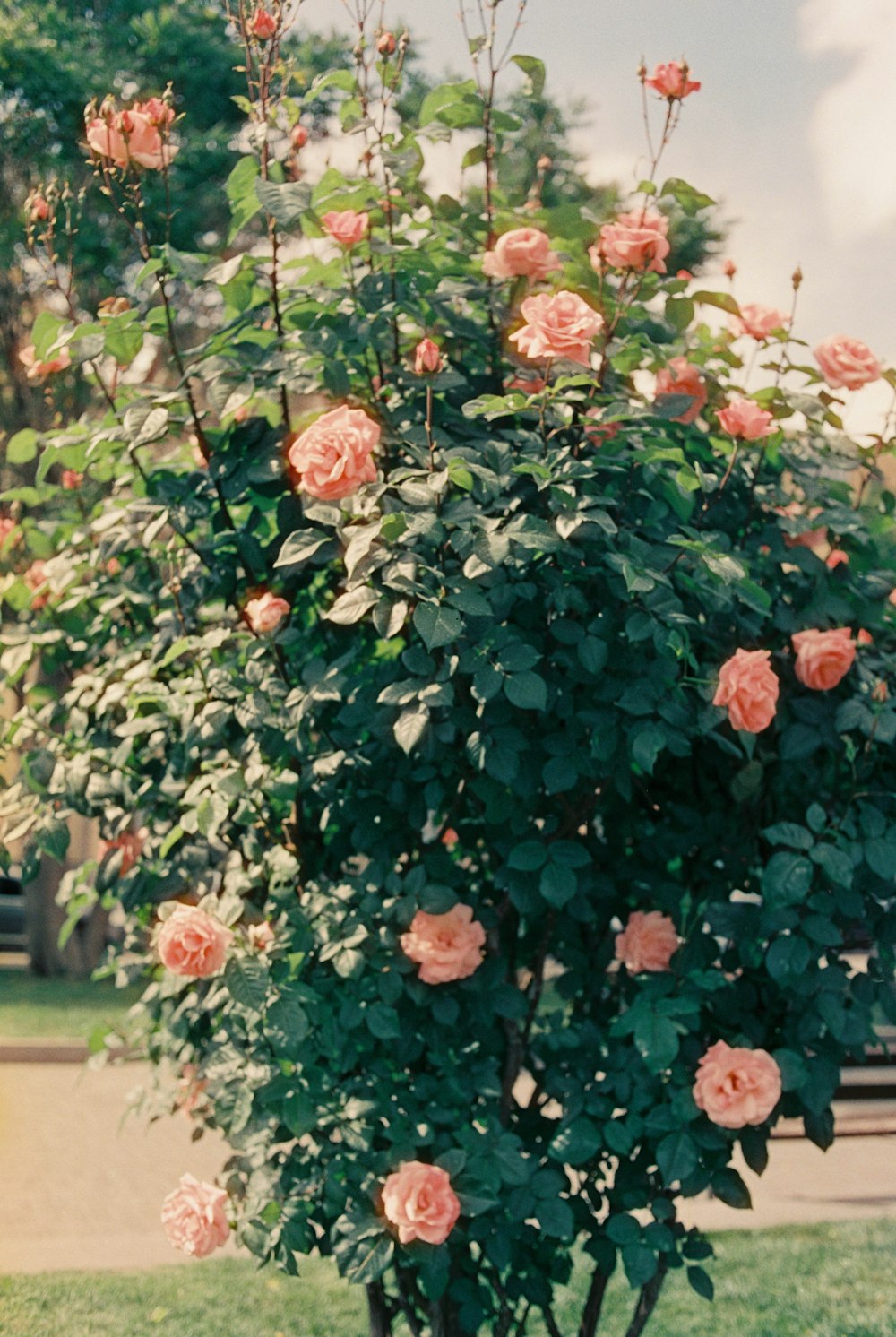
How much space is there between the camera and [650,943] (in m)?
2.77

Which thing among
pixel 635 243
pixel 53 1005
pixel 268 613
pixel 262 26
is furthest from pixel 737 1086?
pixel 53 1005

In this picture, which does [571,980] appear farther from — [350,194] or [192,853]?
[350,194]

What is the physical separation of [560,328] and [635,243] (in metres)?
0.27

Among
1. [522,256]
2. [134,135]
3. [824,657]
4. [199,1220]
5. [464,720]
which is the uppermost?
[134,135]

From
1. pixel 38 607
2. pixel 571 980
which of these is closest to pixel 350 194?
pixel 38 607

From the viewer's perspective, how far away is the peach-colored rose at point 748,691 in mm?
2359

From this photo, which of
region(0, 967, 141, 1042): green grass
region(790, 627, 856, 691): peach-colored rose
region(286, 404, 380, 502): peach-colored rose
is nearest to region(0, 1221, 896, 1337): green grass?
region(790, 627, 856, 691): peach-colored rose

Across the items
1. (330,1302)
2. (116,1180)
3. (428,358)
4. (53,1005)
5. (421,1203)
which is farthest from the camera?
(53,1005)

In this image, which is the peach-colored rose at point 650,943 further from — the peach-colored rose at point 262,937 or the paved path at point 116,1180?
the paved path at point 116,1180

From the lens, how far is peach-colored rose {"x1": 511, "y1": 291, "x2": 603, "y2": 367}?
2234mm

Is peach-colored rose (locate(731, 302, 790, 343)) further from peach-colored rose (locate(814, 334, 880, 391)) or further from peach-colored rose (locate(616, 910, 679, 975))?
peach-colored rose (locate(616, 910, 679, 975))

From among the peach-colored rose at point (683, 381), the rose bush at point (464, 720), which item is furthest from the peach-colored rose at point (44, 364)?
the peach-colored rose at point (683, 381)

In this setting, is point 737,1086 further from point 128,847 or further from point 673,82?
point 673,82

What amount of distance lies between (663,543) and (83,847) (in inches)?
519
